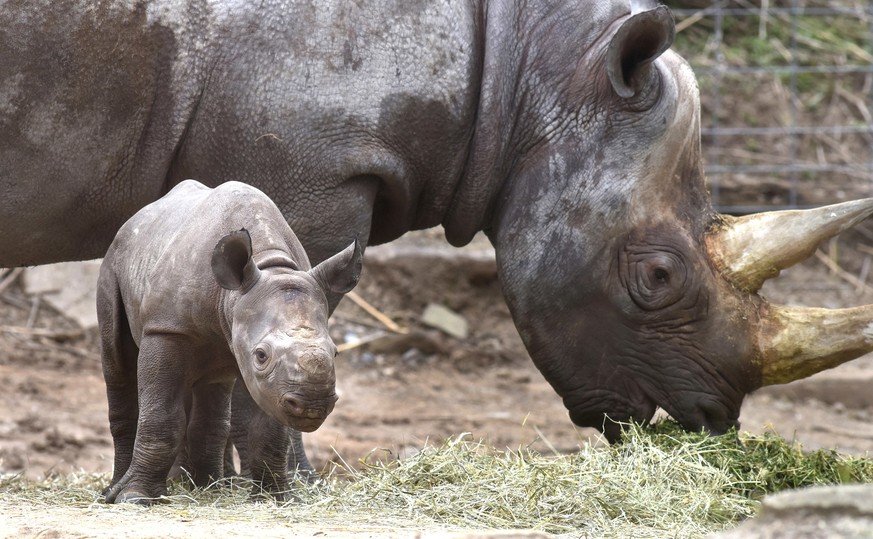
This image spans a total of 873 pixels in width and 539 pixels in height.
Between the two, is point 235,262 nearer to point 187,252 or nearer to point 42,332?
point 187,252

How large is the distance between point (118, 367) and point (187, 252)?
0.63m

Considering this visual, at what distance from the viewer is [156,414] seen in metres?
4.65

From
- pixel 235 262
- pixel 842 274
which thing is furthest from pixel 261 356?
pixel 842 274

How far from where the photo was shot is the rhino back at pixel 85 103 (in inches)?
A: 208

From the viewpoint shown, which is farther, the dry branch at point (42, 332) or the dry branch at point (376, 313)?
the dry branch at point (376, 313)

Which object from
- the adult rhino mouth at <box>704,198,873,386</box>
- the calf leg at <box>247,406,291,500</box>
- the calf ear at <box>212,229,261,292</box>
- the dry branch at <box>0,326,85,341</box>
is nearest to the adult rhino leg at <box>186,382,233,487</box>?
the calf leg at <box>247,406,291,500</box>

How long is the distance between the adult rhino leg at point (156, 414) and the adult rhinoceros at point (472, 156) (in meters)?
1.00

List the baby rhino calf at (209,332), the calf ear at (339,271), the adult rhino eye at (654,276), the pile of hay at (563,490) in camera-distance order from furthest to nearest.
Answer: the adult rhino eye at (654,276), the pile of hay at (563,490), the calf ear at (339,271), the baby rhino calf at (209,332)

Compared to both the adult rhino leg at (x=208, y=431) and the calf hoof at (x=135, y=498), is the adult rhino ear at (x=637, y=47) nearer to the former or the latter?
the adult rhino leg at (x=208, y=431)

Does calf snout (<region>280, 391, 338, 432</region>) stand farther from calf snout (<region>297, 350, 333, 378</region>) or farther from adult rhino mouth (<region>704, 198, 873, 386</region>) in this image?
adult rhino mouth (<region>704, 198, 873, 386</region>)

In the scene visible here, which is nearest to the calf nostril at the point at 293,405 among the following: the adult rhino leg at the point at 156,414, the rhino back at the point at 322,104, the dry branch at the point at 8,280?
the adult rhino leg at the point at 156,414

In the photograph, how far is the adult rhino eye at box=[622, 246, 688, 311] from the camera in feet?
19.0

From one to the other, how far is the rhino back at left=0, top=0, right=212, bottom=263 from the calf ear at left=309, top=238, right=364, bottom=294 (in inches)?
50.8

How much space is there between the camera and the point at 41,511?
455 centimetres
